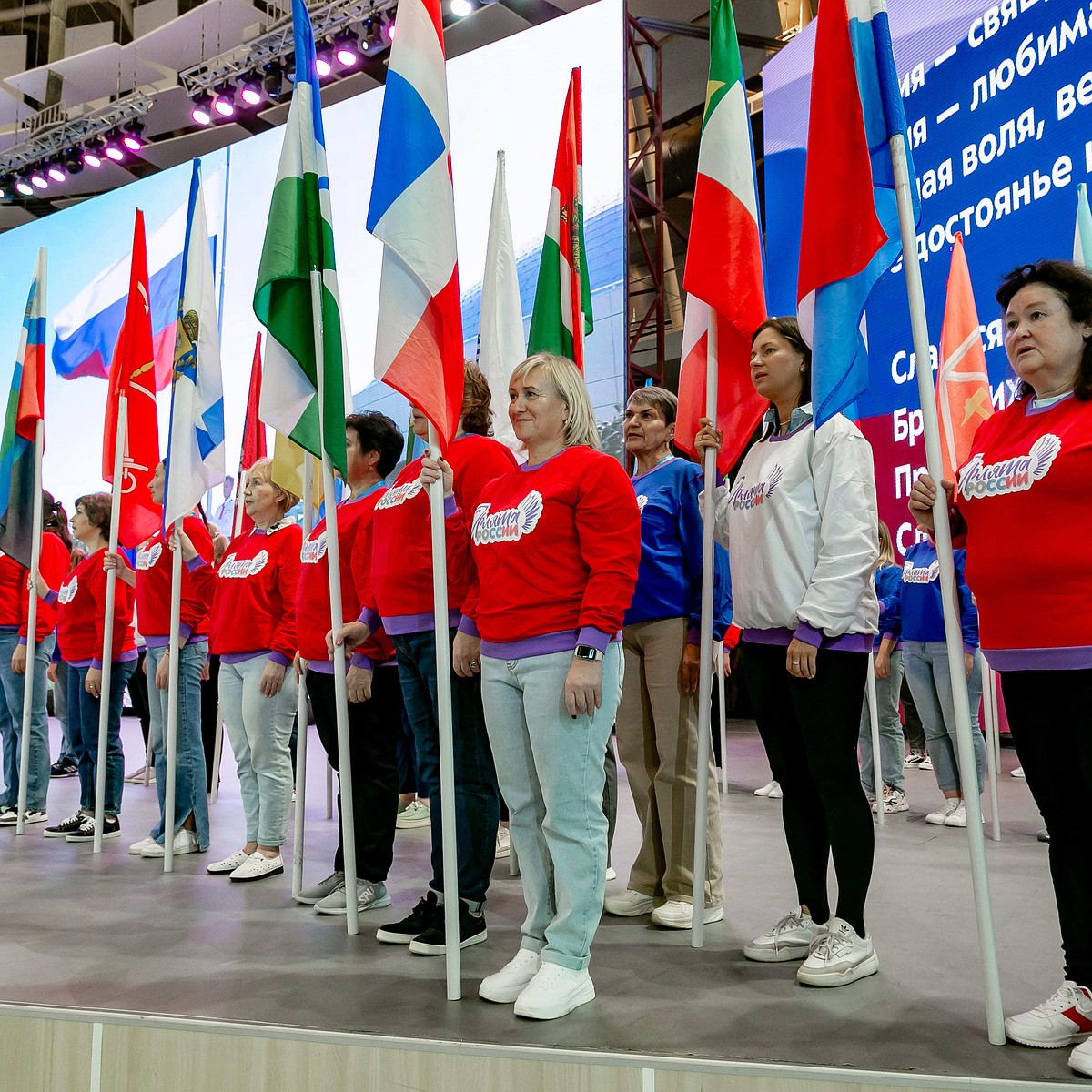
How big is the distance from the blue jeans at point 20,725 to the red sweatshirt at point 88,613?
0.41m

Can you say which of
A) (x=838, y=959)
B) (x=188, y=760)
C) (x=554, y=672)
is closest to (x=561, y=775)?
(x=554, y=672)

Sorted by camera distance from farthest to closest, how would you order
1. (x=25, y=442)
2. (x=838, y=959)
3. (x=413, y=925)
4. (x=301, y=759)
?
(x=25, y=442) < (x=301, y=759) < (x=413, y=925) < (x=838, y=959)

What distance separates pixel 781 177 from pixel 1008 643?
21.7ft

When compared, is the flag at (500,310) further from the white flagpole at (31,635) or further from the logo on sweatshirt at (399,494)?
the white flagpole at (31,635)

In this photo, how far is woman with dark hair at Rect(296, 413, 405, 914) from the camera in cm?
312

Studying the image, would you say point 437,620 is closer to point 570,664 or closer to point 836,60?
point 570,664

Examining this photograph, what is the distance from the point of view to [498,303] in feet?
A: 14.2

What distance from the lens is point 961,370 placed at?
4.21 m

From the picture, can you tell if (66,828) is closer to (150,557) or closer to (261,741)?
(150,557)

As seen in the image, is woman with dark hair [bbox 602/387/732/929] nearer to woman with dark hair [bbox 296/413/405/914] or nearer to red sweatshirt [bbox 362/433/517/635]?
red sweatshirt [bbox 362/433/517/635]

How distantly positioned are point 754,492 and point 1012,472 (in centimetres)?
71

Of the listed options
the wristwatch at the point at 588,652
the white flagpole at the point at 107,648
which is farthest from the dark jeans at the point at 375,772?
the white flagpole at the point at 107,648

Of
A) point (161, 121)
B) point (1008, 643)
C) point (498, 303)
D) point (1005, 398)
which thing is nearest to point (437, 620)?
point (1008, 643)

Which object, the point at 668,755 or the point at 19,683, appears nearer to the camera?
the point at 668,755
